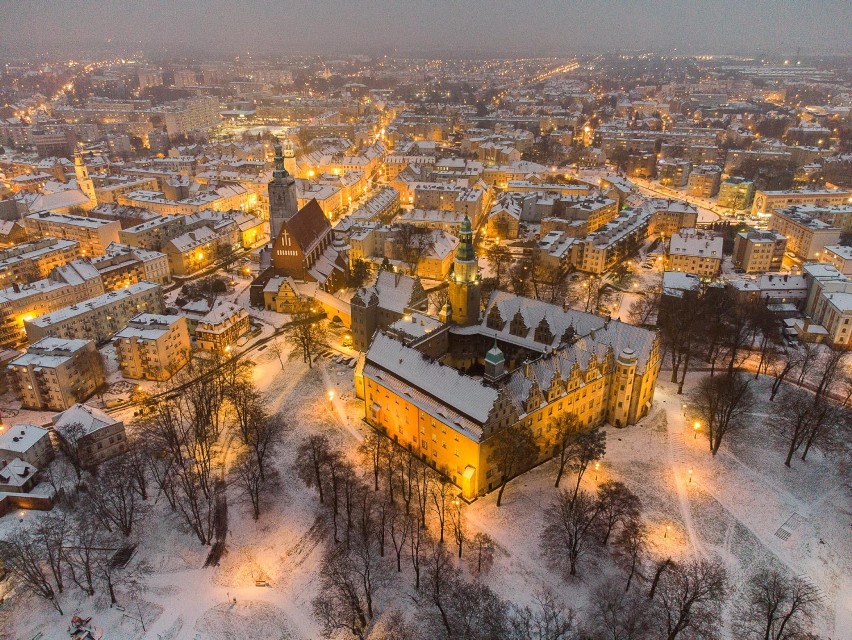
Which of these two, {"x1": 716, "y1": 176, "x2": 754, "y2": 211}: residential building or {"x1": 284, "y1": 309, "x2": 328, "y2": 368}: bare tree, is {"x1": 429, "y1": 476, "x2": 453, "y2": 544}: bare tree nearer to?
{"x1": 284, "y1": 309, "x2": 328, "y2": 368}: bare tree

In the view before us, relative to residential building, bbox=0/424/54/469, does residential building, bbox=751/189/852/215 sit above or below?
above

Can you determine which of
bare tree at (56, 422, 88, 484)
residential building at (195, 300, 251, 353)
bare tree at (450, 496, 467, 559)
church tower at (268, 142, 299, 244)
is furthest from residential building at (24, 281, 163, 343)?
bare tree at (450, 496, 467, 559)

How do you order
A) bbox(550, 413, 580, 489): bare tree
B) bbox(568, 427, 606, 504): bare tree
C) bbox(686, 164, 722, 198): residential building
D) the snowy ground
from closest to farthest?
the snowy ground → bbox(568, 427, 606, 504): bare tree → bbox(550, 413, 580, 489): bare tree → bbox(686, 164, 722, 198): residential building

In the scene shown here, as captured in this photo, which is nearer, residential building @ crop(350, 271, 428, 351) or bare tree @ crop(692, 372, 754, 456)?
bare tree @ crop(692, 372, 754, 456)

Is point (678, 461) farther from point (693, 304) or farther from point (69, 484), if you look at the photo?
point (69, 484)

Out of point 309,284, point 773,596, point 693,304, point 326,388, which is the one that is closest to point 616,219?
point 693,304

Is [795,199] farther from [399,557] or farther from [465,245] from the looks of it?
[399,557]
